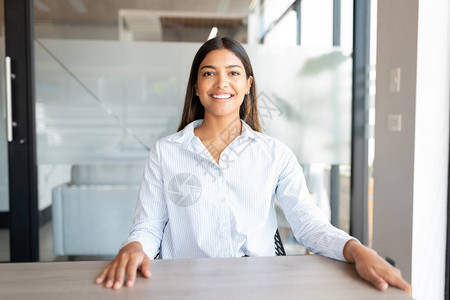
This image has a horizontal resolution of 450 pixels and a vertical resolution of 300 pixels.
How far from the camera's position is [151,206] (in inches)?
53.9

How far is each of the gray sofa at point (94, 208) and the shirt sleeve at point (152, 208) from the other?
4.17ft

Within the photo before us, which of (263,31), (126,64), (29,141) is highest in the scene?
(263,31)

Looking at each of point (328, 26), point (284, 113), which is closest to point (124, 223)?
point (284, 113)

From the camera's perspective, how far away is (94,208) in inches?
105

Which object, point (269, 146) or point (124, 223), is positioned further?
point (124, 223)

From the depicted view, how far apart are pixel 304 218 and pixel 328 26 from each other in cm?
179

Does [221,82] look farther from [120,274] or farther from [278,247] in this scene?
[120,274]

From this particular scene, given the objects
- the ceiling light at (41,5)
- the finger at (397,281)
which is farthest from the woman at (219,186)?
the ceiling light at (41,5)

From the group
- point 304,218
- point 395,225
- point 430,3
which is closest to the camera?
point 304,218

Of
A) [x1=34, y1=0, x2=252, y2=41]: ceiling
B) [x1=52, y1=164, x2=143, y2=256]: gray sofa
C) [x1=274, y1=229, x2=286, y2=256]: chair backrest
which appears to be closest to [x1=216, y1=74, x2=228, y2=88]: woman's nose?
[x1=274, y1=229, x2=286, y2=256]: chair backrest

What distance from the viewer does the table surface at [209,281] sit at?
82 cm

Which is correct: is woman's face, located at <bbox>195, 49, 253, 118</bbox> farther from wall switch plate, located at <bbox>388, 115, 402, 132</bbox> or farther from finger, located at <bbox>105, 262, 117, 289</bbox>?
wall switch plate, located at <bbox>388, 115, 402, 132</bbox>

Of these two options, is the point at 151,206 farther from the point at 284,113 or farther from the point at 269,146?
the point at 284,113

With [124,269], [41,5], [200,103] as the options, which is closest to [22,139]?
[41,5]
